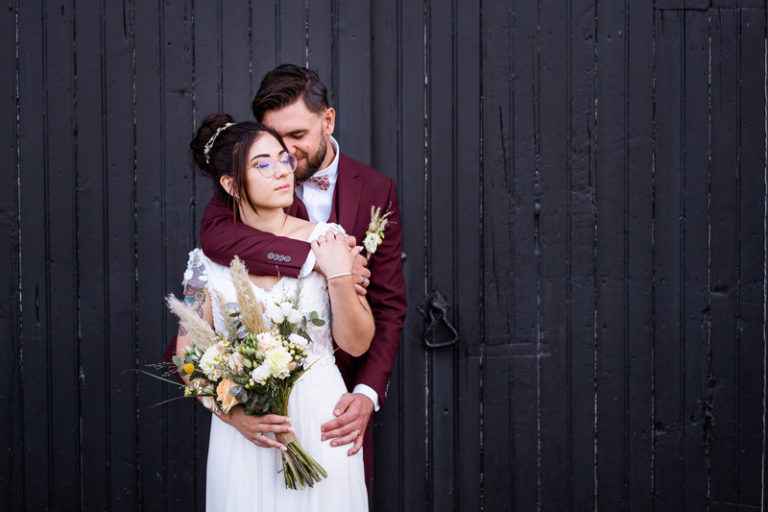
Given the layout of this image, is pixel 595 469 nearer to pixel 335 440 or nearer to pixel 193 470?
pixel 335 440

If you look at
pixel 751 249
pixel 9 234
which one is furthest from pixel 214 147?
pixel 751 249

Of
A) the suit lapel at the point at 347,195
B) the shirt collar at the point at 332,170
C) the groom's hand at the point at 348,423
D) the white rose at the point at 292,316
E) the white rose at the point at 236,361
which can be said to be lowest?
the groom's hand at the point at 348,423

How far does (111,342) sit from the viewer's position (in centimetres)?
319

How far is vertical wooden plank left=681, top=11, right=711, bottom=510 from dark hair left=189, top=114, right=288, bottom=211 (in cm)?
203

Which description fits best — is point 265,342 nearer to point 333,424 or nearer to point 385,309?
point 333,424

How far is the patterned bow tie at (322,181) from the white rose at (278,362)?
952 millimetres

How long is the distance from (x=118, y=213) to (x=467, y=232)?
160 centimetres

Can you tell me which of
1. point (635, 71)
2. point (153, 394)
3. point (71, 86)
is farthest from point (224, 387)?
point (635, 71)

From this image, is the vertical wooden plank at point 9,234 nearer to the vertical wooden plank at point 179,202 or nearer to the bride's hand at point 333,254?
the vertical wooden plank at point 179,202

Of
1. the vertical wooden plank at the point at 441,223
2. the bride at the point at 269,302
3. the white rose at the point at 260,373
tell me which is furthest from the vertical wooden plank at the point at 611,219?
the white rose at the point at 260,373

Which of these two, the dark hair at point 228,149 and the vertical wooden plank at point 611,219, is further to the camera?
the vertical wooden plank at point 611,219

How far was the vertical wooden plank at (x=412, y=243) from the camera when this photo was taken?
323cm

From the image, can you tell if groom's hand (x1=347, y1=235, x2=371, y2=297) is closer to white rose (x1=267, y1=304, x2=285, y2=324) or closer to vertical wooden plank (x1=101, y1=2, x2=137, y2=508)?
white rose (x1=267, y1=304, x2=285, y2=324)

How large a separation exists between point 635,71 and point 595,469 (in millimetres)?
1878
